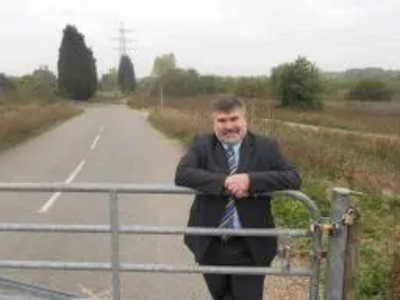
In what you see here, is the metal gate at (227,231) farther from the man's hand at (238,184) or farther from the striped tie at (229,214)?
the man's hand at (238,184)

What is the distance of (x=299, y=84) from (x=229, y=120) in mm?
65927

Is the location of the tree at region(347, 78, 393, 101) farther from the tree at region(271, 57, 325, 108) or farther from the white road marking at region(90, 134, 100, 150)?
the white road marking at region(90, 134, 100, 150)

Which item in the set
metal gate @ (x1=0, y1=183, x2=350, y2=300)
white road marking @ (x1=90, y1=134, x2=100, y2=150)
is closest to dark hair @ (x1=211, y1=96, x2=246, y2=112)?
metal gate @ (x1=0, y1=183, x2=350, y2=300)

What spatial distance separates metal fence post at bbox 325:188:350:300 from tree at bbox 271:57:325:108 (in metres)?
65.5

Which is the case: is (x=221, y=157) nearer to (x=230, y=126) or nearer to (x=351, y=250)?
(x=230, y=126)

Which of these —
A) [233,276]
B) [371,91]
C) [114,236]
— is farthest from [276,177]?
[371,91]

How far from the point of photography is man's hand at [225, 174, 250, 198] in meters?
4.17

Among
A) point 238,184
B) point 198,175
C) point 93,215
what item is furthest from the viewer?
point 93,215

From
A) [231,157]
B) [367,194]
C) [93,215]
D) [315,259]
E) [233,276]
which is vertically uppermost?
[231,157]

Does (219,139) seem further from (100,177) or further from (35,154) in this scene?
(35,154)

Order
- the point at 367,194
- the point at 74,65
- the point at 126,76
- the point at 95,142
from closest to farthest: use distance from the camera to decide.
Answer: the point at 367,194, the point at 95,142, the point at 74,65, the point at 126,76

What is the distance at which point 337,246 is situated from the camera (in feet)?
14.1

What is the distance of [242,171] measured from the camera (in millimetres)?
4355

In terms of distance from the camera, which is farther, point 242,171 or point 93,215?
point 93,215
